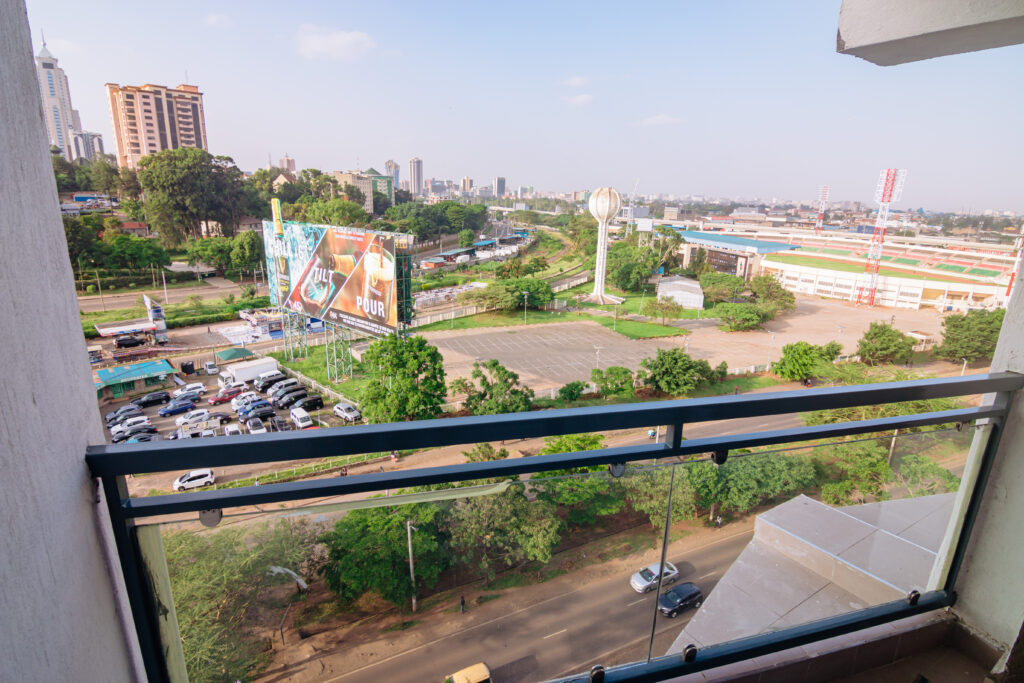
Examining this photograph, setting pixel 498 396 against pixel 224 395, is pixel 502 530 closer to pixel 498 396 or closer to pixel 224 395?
pixel 498 396

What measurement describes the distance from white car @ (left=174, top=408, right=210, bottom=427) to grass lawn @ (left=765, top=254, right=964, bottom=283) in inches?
925

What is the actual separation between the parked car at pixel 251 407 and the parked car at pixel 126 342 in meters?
5.40

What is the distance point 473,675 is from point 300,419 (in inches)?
326

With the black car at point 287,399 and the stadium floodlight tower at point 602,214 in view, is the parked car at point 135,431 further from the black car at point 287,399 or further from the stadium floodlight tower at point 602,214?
the stadium floodlight tower at point 602,214

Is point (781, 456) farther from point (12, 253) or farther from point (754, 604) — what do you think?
point (12, 253)

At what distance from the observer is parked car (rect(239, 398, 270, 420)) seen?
8677 mm

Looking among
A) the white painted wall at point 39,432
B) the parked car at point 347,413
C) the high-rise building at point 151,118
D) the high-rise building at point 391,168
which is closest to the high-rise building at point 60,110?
the high-rise building at point 151,118

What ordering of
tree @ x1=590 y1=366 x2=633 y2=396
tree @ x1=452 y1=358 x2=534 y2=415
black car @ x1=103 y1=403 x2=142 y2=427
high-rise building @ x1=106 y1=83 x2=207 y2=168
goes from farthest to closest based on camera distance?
1. high-rise building @ x1=106 y1=83 x2=207 y2=168
2. tree @ x1=590 y1=366 x2=633 y2=396
3. black car @ x1=103 y1=403 x2=142 y2=427
4. tree @ x1=452 y1=358 x2=534 y2=415

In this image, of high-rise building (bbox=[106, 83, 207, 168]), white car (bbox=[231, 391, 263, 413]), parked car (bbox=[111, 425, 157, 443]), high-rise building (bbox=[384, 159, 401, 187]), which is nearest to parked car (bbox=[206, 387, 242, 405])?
white car (bbox=[231, 391, 263, 413])

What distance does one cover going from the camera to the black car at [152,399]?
926 cm

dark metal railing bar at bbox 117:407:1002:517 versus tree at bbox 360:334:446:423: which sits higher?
dark metal railing bar at bbox 117:407:1002:517

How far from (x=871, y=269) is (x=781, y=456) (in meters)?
25.0

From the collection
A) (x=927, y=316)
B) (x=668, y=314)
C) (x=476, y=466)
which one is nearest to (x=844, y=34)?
(x=476, y=466)

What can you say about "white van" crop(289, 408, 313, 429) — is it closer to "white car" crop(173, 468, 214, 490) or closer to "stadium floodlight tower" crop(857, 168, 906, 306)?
"white car" crop(173, 468, 214, 490)
